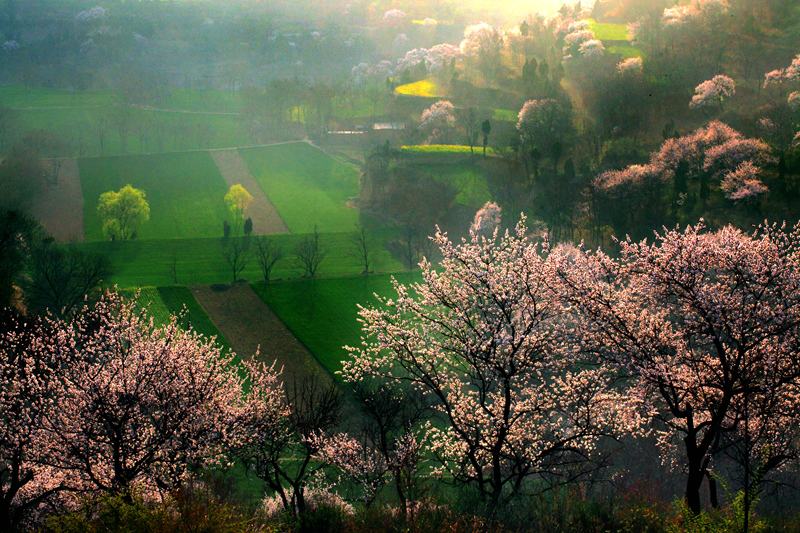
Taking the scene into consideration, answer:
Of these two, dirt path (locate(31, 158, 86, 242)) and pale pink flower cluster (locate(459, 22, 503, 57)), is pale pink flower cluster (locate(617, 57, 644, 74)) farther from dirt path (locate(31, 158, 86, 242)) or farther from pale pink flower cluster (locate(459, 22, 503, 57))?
dirt path (locate(31, 158, 86, 242))

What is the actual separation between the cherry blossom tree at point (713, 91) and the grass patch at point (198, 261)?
4312cm

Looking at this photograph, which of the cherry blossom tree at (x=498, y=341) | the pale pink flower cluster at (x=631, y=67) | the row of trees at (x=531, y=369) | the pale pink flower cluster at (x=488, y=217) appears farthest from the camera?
the pale pink flower cluster at (x=631, y=67)

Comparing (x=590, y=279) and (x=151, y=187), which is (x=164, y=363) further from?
(x=151, y=187)

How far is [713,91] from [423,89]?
63.5m

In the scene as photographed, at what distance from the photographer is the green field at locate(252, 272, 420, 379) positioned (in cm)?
5494

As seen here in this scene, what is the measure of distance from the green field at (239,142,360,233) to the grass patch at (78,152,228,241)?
8.72 m

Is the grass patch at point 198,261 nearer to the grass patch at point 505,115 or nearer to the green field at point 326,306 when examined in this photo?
the green field at point 326,306

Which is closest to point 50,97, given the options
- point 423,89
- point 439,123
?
point 423,89

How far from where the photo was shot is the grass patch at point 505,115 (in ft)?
346

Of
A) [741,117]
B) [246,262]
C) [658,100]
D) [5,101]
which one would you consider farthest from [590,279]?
[5,101]

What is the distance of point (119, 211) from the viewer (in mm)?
88562

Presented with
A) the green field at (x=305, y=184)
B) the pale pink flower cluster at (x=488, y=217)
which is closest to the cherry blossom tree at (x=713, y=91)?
the pale pink flower cluster at (x=488, y=217)

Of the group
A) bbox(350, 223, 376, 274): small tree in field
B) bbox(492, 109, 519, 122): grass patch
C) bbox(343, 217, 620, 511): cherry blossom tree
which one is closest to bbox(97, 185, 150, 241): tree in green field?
bbox(350, 223, 376, 274): small tree in field

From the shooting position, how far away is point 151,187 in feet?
359
